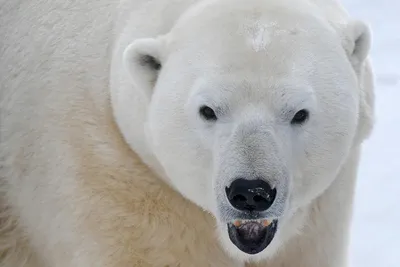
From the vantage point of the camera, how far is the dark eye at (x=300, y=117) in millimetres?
2143

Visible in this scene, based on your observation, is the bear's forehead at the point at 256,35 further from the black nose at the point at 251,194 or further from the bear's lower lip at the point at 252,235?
the bear's lower lip at the point at 252,235

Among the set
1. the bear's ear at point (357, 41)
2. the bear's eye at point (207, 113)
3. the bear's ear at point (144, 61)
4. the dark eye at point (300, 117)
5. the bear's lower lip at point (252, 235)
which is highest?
the bear's ear at point (357, 41)

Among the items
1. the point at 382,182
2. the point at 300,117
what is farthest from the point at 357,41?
the point at 382,182

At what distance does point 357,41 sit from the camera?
2.34m

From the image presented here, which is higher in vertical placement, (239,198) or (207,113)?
(207,113)

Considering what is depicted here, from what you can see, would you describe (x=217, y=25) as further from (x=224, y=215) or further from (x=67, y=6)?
(x=67, y=6)

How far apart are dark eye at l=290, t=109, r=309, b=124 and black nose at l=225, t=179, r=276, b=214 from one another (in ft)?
0.62

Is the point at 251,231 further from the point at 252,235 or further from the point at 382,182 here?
the point at 382,182

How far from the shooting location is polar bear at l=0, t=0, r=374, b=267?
2125 mm

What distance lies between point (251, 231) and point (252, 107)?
1.08 feet

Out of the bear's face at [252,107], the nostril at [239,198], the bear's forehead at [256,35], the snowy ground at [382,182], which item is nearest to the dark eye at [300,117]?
the bear's face at [252,107]

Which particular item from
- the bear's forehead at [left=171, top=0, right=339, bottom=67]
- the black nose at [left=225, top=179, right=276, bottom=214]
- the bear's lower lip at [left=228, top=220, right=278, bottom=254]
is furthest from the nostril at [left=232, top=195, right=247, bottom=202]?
the bear's forehead at [left=171, top=0, right=339, bottom=67]

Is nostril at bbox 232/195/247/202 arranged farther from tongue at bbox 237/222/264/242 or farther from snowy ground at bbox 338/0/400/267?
snowy ground at bbox 338/0/400/267

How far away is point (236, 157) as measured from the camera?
206cm
